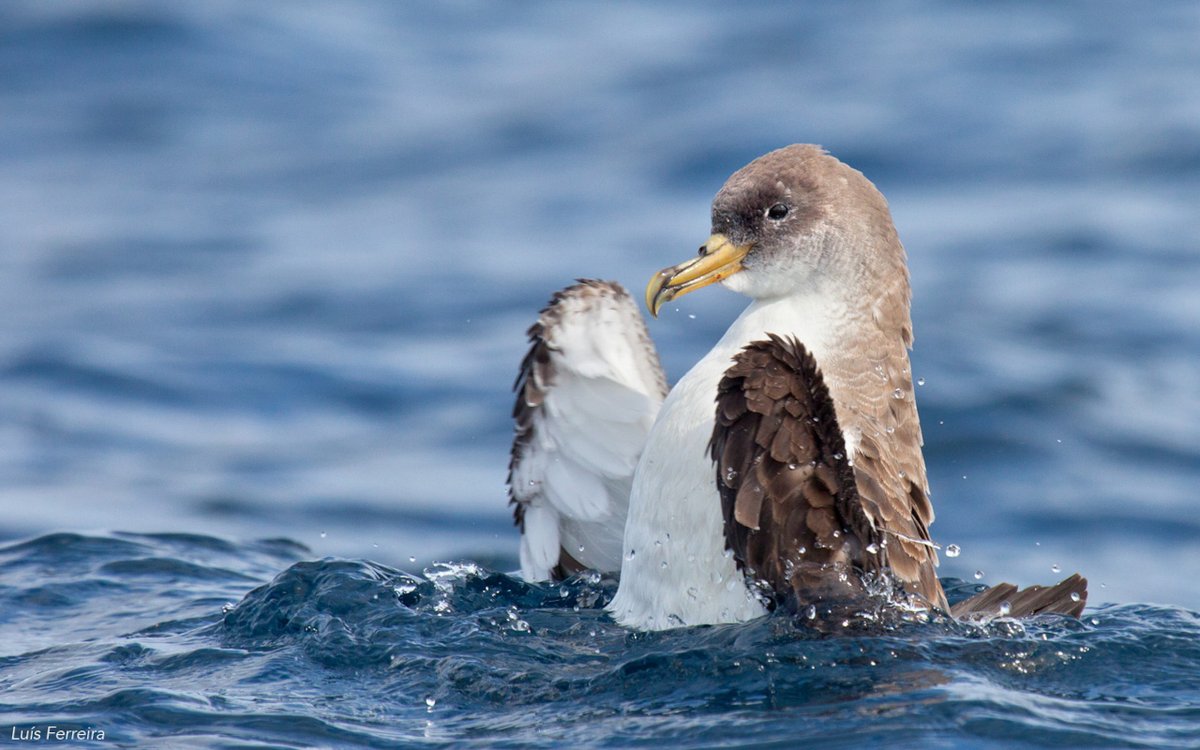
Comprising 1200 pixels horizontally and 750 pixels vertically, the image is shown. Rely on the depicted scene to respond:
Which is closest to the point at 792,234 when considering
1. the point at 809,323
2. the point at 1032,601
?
the point at 809,323

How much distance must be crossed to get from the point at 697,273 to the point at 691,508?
37.4 inches

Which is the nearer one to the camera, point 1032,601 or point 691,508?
point 691,508

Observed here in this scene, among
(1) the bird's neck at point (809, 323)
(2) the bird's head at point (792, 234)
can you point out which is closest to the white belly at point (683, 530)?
(1) the bird's neck at point (809, 323)

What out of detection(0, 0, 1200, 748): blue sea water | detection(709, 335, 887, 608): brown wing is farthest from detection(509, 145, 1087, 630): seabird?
detection(0, 0, 1200, 748): blue sea water

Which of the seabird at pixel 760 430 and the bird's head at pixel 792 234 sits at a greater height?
the bird's head at pixel 792 234

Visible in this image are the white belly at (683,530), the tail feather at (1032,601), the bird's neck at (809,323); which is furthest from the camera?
the tail feather at (1032,601)

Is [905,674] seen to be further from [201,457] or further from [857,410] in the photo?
[201,457]

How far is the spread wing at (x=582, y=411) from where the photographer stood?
6.57 meters

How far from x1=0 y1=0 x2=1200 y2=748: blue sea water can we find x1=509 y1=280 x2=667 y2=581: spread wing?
37 cm

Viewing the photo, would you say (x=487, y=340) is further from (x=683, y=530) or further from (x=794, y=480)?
(x=794, y=480)

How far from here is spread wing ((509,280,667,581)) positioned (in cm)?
657

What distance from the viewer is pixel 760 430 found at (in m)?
5.04

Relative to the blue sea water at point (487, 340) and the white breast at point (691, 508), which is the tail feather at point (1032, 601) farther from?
the white breast at point (691, 508)

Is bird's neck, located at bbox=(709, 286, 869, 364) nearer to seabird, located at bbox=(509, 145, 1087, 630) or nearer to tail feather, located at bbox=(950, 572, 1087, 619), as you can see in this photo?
seabird, located at bbox=(509, 145, 1087, 630)
